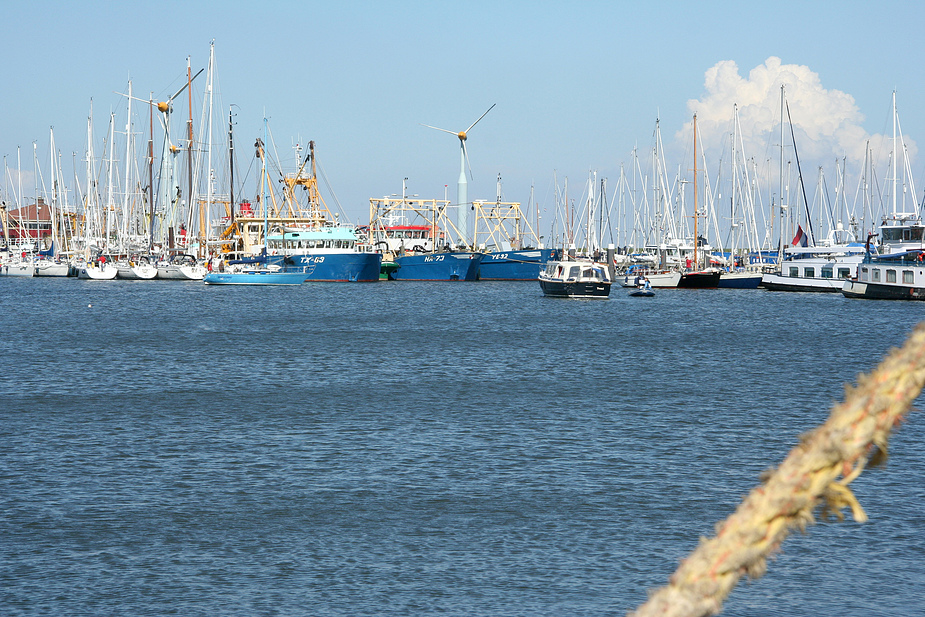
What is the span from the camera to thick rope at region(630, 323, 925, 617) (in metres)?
3.34

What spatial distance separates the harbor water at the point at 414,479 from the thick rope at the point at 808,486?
10135 millimetres

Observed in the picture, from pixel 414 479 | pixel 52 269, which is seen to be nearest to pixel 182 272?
pixel 52 269

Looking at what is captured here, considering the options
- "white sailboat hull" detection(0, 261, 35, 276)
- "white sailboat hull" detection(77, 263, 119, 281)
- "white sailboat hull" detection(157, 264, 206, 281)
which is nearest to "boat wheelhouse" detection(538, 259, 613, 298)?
"white sailboat hull" detection(157, 264, 206, 281)

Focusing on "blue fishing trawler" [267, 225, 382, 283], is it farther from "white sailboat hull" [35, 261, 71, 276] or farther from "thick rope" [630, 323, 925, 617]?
"thick rope" [630, 323, 925, 617]

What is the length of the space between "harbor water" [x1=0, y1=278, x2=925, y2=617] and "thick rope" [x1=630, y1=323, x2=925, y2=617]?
10135mm

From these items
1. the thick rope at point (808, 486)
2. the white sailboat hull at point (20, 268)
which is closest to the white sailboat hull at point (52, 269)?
the white sailboat hull at point (20, 268)

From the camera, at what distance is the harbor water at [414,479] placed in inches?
586

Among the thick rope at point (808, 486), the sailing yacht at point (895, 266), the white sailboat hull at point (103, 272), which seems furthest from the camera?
the white sailboat hull at point (103, 272)

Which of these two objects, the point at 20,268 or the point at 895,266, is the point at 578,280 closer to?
the point at 895,266

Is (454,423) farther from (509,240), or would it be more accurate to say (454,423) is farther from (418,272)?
(509,240)

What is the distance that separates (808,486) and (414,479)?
18.4 m

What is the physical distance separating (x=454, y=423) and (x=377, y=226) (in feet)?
440

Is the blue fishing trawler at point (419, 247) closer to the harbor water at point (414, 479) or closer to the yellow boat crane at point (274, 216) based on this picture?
the yellow boat crane at point (274, 216)

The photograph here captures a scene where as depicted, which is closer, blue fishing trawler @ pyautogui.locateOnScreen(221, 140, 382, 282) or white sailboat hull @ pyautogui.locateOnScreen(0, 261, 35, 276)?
blue fishing trawler @ pyautogui.locateOnScreen(221, 140, 382, 282)
